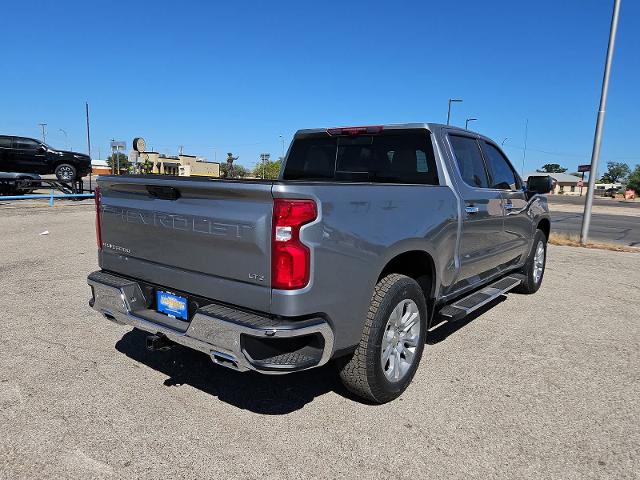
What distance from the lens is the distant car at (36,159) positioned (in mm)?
18047

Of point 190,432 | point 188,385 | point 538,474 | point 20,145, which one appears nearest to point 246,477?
point 190,432

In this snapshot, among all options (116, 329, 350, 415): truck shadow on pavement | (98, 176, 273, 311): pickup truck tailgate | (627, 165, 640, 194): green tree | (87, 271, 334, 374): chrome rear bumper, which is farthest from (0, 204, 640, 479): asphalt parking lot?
(627, 165, 640, 194): green tree

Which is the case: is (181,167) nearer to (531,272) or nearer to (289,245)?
(531,272)

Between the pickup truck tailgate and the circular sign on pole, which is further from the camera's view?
the circular sign on pole

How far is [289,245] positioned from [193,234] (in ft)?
2.30

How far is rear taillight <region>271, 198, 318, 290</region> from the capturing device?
8.02ft

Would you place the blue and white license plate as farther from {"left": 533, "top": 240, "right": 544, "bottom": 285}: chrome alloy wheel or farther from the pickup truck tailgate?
{"left": 533, "top": 240, "right": 544, "bottom": 285}: chrome alloy wheel

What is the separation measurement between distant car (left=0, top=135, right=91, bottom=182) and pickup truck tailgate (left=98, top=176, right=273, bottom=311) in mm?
17831

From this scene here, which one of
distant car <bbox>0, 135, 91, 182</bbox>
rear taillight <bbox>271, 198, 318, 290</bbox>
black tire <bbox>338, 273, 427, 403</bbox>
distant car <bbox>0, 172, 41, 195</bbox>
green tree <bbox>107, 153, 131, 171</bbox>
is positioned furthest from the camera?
green tree <bbox>107, 153, 131, 171</bbox>

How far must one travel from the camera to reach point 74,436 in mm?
2684

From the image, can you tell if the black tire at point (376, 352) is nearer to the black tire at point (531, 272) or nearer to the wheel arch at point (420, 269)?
the wheel arch at point (420, 269)

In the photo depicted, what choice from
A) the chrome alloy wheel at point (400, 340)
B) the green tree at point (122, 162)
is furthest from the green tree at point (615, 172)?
the chrome alloy wheel at point (400, 340)

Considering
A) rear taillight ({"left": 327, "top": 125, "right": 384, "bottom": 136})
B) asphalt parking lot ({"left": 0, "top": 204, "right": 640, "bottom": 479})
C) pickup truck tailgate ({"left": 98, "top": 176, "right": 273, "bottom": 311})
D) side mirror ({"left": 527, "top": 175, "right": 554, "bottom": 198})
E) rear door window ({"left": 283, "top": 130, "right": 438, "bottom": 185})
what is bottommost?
asphalt parking lot ({"left": 0, "top": 204, "right": 640, "bottom": 479})

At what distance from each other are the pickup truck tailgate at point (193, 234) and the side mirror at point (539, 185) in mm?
4217
